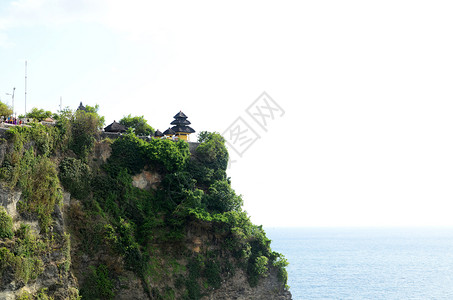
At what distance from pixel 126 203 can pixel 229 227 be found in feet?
36.4

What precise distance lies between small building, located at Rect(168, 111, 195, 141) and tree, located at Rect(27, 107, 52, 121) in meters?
14.3

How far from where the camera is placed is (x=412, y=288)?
91.3m

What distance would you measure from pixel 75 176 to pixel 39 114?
813 centimetres

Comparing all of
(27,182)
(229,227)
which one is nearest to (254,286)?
(229,227)

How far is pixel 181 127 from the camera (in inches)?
2181

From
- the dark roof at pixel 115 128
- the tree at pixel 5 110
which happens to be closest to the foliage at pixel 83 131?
the dark roof at pixel 115 128

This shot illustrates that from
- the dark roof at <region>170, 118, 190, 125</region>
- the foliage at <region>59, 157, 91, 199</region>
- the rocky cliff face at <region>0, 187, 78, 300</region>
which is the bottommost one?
the rocky cliff face at <region>0, 187, 78, 300</region>

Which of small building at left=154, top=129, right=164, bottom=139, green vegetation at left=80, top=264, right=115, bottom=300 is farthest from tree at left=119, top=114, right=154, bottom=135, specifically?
green vegetation at left=80, top=264, right=115, bottom=300

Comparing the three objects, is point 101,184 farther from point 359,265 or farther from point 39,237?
point 359,265

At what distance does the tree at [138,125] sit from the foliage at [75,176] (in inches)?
414

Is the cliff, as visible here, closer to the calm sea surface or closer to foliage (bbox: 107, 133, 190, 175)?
foliage (bbox: 107, 133, 190, 175)

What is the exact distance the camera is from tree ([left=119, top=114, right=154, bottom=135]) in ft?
177

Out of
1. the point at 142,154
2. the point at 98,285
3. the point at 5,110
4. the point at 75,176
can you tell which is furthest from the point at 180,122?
the point at 98,285

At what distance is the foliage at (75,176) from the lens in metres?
42.3
